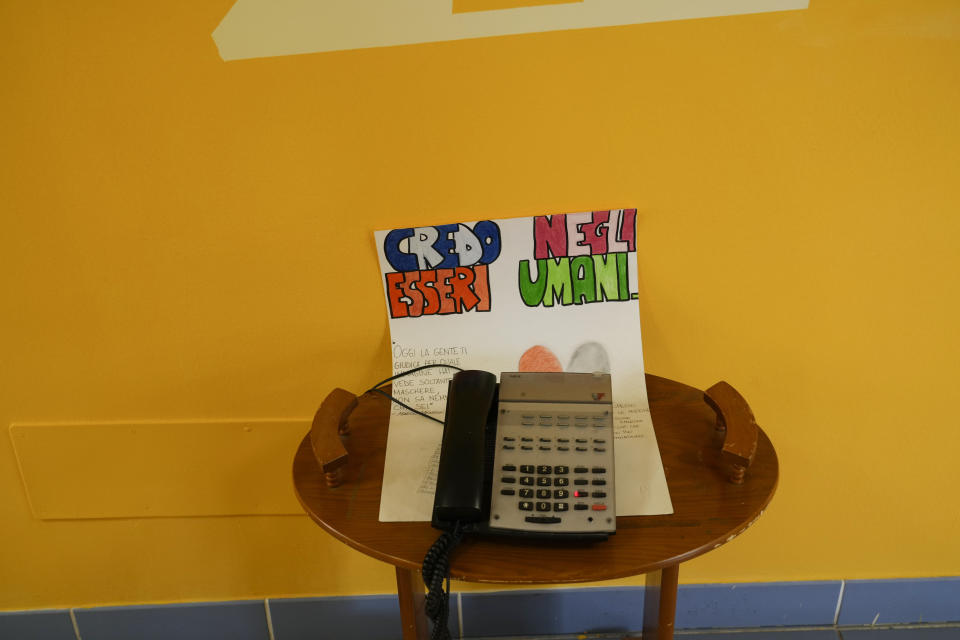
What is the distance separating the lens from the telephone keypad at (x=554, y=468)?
632mm

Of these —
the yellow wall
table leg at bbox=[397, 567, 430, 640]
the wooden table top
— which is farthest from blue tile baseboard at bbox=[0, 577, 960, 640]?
the wooden table top

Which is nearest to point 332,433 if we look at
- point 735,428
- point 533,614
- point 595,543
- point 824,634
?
point 595,543

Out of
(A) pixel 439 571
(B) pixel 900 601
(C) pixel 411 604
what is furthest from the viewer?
(B) pixel 900 601

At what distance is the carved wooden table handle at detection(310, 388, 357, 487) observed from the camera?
2.37 ft

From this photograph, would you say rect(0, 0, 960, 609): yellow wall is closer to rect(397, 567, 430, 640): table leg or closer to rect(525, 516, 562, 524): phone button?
rect(397, 567, 430, 640): table leg

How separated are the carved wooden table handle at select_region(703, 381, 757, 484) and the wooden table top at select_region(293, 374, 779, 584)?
2 centimetres

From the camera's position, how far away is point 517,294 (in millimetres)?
923

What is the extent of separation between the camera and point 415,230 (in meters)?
0.92

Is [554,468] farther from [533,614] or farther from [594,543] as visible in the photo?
[533,614]

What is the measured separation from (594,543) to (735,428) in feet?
0.72

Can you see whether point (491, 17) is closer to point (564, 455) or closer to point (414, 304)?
point (414, 304)

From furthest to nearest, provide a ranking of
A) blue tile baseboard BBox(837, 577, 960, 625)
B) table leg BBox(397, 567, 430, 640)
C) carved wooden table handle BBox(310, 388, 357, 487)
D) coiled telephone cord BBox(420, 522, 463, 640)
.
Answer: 1. blue tile baseboard BBox(837, 577, 960, 625)
2. table leg BBox(397, 567, 430, 640)
3. carved wooden table handle BBox(310, 388, 357, 487)
4. coiled telephone cord BBox(420, 522, 463, 640)

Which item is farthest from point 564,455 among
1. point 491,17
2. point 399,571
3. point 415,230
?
point 491,17

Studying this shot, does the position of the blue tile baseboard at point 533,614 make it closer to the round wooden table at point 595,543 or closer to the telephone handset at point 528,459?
the round wooden table at point 595,543
